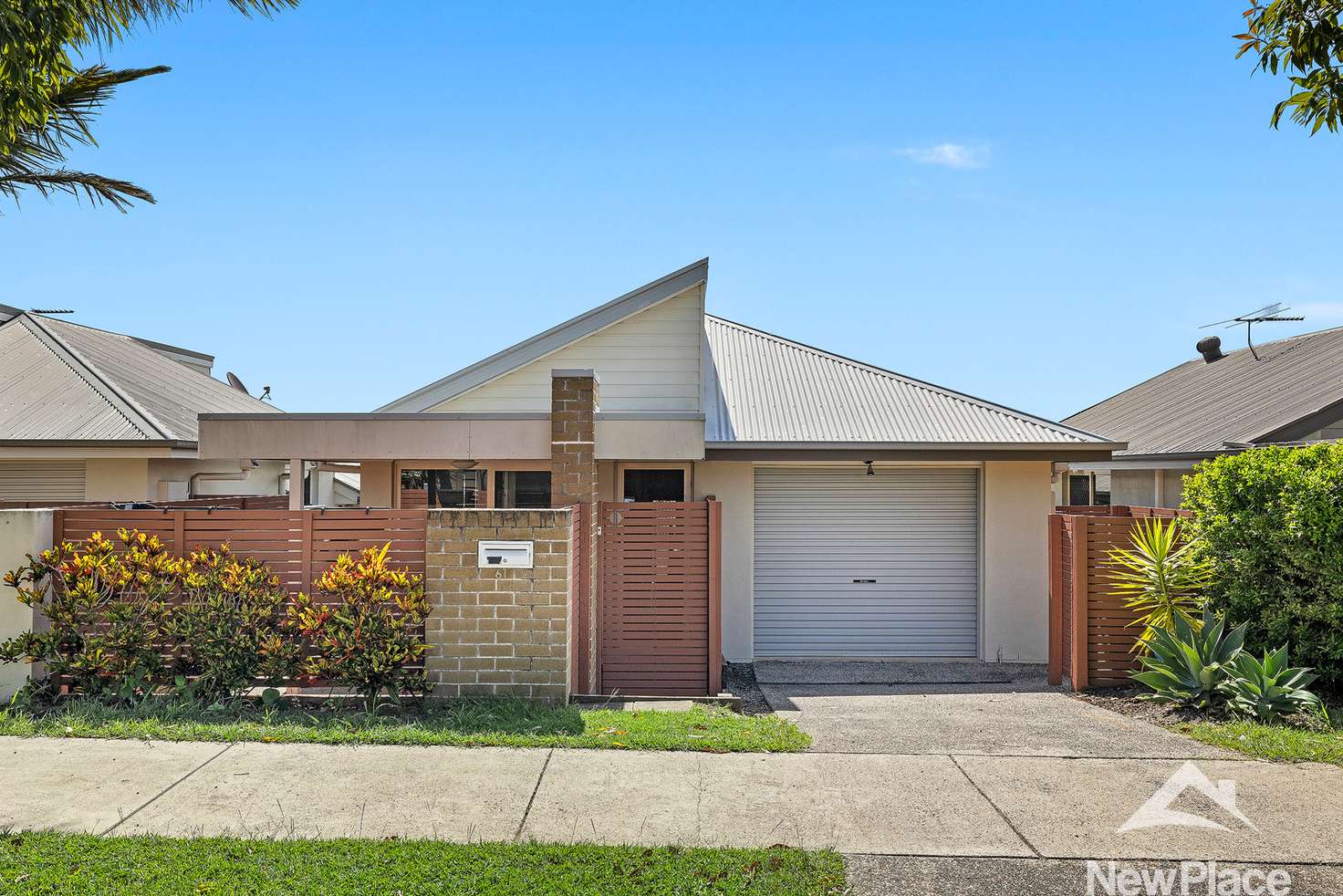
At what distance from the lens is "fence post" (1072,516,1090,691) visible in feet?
30.8

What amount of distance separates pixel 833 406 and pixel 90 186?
9740 millimetres

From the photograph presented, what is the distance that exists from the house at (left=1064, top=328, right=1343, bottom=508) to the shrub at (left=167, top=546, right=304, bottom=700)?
12.9 metres

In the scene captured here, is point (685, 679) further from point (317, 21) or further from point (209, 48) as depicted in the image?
point (209, 48)

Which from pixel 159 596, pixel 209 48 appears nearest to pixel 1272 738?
pixel 159 596

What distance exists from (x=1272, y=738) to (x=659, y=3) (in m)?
10.3

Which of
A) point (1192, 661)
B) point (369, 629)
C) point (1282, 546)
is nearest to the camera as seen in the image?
point (369, 629)

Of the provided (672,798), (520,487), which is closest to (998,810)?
(672,798)

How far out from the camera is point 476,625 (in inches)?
290

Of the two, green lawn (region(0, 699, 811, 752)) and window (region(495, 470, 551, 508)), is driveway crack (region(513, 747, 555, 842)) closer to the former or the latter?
green lawn (region(0, 699, 811, 752))

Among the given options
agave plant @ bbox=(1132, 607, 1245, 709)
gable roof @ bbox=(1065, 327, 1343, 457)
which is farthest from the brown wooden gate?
gable roof @ bbox=(1065, 327, 1343, 457)

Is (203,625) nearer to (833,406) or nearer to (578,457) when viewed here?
(578,457)

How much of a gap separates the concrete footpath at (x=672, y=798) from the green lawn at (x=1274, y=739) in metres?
0.29

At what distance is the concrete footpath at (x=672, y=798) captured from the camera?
4.85 metres

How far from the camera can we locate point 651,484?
40.7ft
